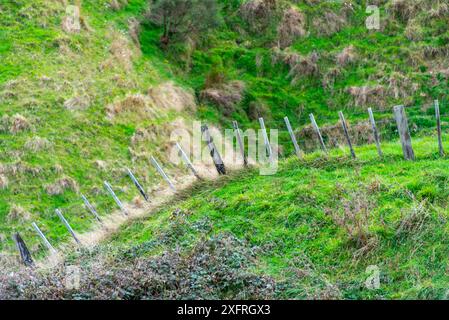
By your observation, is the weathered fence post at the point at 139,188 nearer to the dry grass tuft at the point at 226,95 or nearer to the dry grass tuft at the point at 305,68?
the dry grass tuft at the point at 226,95

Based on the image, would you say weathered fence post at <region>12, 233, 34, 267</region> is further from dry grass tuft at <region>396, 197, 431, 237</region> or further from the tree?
the tree

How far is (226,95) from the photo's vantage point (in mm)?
28906

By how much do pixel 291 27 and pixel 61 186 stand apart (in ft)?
50.1

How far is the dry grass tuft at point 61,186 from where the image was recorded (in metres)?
21.2

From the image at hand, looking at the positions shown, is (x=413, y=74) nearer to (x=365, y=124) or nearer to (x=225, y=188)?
(x=365, y=124)

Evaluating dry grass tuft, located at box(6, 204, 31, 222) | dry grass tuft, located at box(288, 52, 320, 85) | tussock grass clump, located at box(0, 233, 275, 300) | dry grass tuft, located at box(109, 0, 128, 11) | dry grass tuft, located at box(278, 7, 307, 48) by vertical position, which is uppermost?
dry grass tuft, located at box(109, 0, 128, 11)

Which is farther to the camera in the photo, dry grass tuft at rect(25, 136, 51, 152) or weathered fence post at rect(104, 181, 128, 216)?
dry grass tuft at rect(25, 136, 51, 152)

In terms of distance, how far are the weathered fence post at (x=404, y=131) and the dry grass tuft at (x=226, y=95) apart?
41.8 ft

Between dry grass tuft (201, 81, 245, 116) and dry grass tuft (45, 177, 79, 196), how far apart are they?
29.3 feet

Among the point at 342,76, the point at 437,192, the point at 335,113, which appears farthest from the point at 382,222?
the point at 342,76

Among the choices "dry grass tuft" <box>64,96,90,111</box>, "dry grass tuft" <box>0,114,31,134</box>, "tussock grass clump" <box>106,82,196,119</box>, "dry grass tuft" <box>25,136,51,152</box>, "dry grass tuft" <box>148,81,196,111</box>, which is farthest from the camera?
"dry grass tuft" <box>148,81,196,111</box>

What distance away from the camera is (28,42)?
27.8 m

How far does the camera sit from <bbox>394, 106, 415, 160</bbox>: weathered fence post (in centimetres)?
1630

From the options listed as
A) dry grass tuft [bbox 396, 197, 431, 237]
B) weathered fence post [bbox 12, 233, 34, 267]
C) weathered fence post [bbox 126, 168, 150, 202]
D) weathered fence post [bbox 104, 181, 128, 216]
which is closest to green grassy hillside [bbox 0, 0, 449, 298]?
dry grass tuft [bbox 396, 197, 431, 237]
